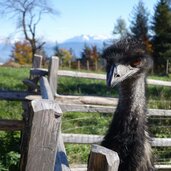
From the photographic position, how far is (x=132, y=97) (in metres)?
2.58

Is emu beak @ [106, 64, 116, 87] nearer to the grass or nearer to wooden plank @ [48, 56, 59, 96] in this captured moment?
the grass

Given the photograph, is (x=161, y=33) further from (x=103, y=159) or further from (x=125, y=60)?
(x=103, y=159)

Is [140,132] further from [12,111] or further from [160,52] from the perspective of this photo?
[160,52]

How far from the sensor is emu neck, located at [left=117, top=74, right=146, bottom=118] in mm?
2547

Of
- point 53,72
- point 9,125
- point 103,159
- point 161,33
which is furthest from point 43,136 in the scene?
point 161,33

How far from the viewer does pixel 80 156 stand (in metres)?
5.33

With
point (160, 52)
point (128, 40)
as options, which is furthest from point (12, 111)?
point (160, 52)

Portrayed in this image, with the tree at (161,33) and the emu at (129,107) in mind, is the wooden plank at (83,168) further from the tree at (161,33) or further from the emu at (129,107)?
the tree at (161,33)

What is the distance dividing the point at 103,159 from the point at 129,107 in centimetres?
107

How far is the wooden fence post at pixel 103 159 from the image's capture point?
149 centimetres

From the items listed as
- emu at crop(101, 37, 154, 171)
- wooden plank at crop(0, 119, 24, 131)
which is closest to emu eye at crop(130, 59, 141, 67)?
emu at crop(101, 37, 154, 171)

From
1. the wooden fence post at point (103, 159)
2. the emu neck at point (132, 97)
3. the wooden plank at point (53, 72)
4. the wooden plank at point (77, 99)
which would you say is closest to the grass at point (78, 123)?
the wooden plank at point (77, 99)

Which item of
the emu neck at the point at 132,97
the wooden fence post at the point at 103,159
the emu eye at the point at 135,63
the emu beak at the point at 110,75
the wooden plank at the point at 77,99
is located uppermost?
the emu eye at the point at 135,63

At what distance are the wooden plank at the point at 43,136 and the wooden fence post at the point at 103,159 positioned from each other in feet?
0.43
